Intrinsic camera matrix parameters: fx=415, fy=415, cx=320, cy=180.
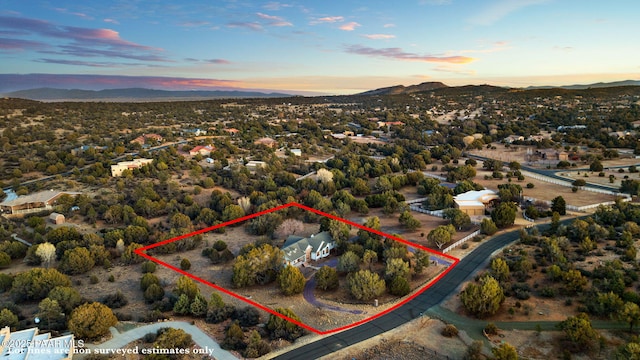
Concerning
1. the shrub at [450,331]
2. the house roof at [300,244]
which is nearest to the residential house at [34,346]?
the house roof at [300,244]

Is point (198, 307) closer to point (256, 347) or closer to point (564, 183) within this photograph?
→ point (256, 347)

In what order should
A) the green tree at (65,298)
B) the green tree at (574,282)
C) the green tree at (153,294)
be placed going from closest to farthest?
the green tree at (65,298) < the green tree at (574,282) < the green tree at (153,294)

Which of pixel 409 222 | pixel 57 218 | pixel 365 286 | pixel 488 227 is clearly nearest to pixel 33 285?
pixel 57 218

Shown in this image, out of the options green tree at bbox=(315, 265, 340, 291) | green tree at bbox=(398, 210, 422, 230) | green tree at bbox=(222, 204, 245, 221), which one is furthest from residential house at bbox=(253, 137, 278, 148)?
green tree at bbox=(315, 265, 340, 291)

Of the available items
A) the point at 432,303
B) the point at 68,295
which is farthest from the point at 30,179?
the point at 432,303

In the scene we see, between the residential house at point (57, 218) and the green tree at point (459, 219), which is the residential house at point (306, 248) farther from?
the residential house at point (57, 218)

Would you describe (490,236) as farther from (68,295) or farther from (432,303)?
(68,295)
